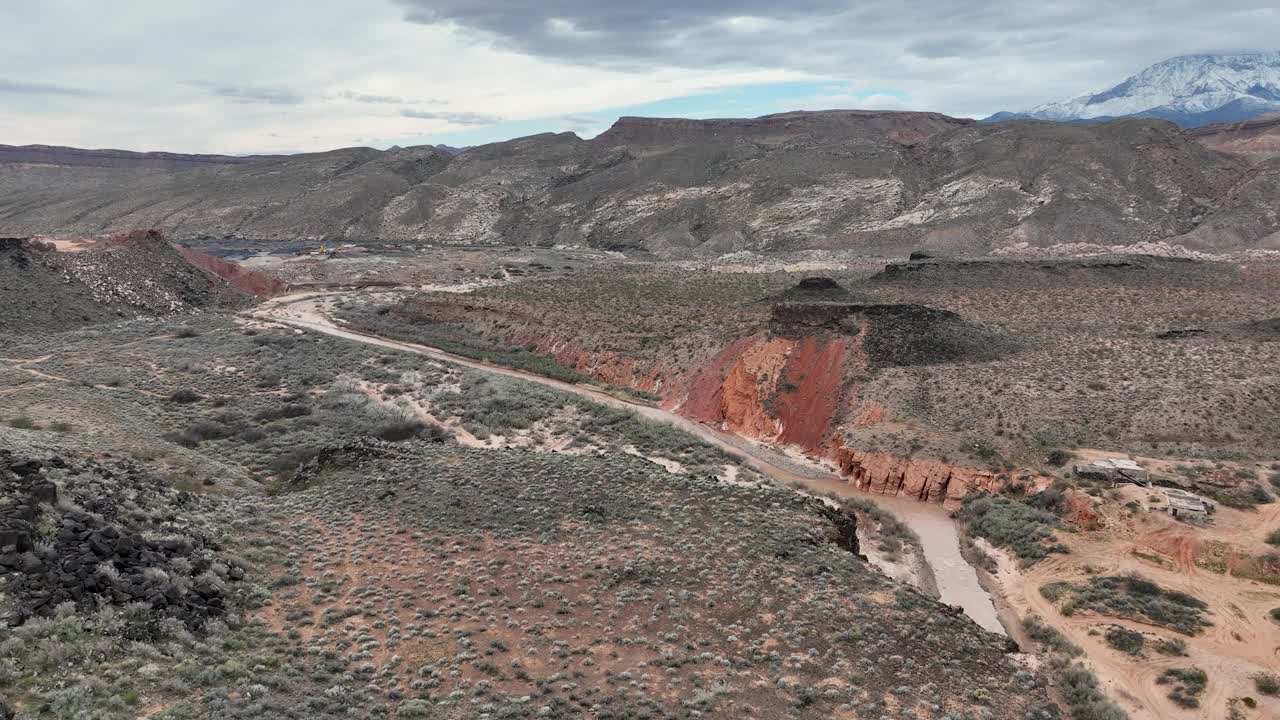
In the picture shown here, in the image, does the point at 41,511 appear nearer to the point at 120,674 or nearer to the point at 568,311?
the point at 120,674

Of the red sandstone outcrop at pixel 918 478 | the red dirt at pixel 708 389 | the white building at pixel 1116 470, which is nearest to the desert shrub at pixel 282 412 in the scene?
the red dirt at pixel 708 389

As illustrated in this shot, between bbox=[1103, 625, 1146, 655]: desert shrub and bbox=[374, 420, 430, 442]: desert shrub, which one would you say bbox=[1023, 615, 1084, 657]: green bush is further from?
bbox=[374, 420, 430, 442]: desert shrub

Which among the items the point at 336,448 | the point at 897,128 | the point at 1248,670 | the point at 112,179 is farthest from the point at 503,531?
the point at 112,179

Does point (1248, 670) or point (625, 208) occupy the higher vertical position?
point (625, 208)

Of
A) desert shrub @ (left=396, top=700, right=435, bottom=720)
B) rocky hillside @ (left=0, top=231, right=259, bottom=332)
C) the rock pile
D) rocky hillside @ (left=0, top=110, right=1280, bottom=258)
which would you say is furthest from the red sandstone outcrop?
rocky hillside @ (left=0, top=110, right=1280, bottom=258)

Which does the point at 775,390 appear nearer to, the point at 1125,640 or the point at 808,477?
the point at 808,477

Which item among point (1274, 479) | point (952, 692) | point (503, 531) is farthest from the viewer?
point (1274, 479)
